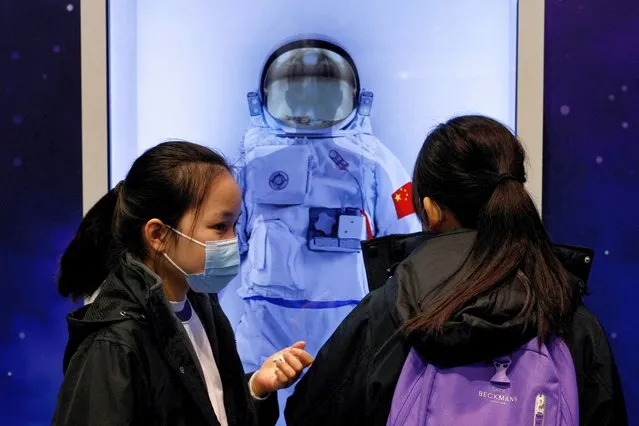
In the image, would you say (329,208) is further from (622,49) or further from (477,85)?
(622,49)

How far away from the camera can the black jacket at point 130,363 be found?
107cm

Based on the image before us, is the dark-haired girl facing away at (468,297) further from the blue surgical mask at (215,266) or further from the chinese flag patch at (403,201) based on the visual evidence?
the chinese flag patch at (403,201)

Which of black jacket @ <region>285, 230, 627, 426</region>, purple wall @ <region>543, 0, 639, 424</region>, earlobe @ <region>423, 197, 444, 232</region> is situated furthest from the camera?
purple wall @ <region>543, 0, 639, 424</region>

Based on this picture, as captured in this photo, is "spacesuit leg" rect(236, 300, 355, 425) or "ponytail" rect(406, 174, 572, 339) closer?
"ponytail" rect(406, 174, 572, 339)

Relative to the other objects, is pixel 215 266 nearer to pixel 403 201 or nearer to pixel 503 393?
pixel 503 393

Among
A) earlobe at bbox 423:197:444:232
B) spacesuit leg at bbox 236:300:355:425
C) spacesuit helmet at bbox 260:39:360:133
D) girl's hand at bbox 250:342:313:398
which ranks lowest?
spacesuit leg at bbox 236:300:355:425

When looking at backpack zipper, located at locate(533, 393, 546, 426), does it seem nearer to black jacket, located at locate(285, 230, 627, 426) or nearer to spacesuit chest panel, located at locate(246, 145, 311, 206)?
black jacket, located at locate(285, 230, 627, 426)

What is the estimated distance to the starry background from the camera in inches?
74.2

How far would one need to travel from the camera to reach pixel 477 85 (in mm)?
1885

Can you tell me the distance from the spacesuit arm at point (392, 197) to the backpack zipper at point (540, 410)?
91 centimetres

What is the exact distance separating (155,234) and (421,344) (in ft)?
1.66

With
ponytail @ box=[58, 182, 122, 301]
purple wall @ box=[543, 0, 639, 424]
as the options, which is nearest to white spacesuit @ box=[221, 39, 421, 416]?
purple wall @ box=[543, 0, 639, 424]

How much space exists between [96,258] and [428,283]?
618 mm

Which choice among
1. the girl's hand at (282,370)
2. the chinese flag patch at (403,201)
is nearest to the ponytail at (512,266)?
the girl's hand at (282,370)
